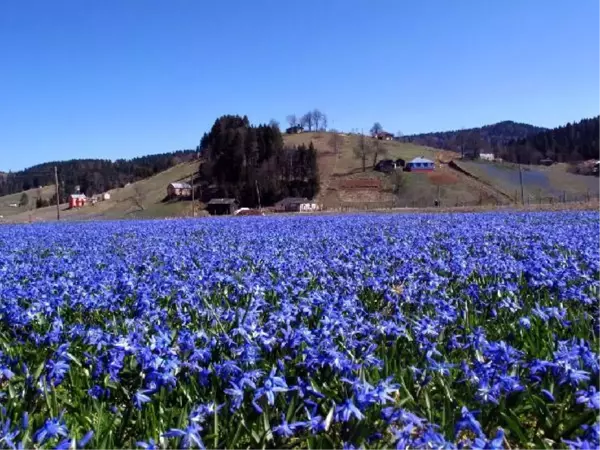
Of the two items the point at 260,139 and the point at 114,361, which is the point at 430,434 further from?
the point at 260,139

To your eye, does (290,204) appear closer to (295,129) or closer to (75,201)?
(75,201)

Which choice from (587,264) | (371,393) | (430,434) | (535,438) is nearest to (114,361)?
(371,393)

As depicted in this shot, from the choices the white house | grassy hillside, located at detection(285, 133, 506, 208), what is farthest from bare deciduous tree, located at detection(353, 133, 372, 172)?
the white house

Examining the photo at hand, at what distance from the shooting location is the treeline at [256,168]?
342 feet

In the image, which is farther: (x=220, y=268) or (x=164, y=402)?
(x=220, y=268)

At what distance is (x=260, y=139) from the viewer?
11862cm

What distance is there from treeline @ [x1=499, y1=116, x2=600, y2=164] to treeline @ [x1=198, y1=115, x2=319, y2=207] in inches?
2853

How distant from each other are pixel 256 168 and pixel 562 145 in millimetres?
113684

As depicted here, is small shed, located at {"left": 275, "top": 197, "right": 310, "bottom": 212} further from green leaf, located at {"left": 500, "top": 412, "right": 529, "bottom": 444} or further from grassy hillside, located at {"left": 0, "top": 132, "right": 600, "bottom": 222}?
green leaf, located at {"left": 500, "top": 412, "right": 529, "bottom": 444}

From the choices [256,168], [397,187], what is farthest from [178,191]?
[397,187]

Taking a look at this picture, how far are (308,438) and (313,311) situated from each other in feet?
9.25

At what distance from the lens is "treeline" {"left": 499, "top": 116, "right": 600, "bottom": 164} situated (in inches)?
6358

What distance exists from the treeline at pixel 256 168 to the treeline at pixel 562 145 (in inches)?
2853

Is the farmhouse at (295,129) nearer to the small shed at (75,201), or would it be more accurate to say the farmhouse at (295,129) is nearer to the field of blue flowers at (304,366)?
the small shed at (75,201)
